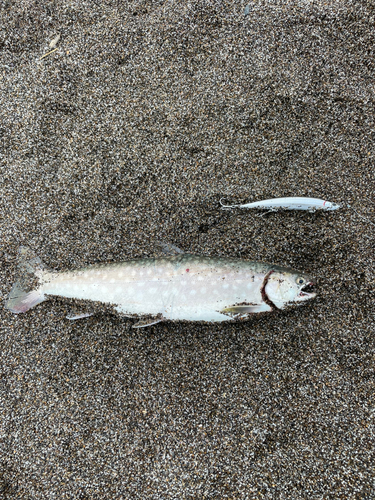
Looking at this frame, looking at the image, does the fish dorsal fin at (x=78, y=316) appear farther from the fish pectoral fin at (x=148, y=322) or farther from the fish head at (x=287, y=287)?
the fish head at (x=287, y=287)

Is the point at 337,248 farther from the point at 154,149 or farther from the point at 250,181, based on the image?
the point at 154,149

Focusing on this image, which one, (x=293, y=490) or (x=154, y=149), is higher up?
(x=154, y=149)

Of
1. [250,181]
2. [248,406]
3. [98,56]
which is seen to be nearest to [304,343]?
[248,406]

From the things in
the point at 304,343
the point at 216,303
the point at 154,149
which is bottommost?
the point at 304,343

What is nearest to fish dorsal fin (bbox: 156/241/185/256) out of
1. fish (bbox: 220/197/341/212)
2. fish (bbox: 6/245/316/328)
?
fish (bbox: 6/245/316/328)

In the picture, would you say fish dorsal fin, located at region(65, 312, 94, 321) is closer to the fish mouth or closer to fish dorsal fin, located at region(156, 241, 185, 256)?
fish dorsal fin, located at region(156, 241, 185, 256)

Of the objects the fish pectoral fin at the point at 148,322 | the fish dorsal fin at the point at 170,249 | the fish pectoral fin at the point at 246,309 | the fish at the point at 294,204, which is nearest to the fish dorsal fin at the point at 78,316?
the fish pectoral fin at the point at 148,322
